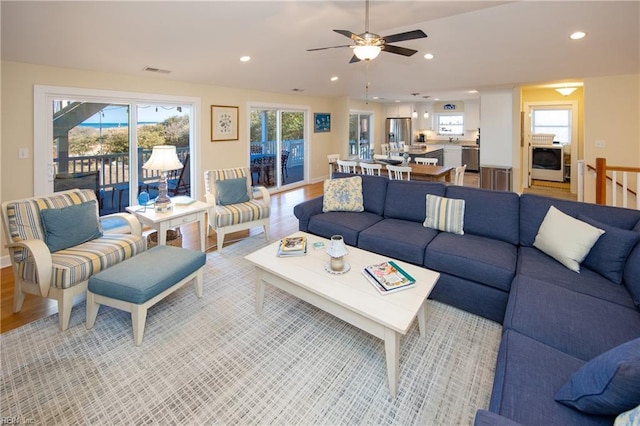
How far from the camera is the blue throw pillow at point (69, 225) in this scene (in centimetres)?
273

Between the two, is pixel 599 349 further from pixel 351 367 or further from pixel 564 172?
pixel 564 172

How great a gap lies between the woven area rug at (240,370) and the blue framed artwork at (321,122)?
261 inches

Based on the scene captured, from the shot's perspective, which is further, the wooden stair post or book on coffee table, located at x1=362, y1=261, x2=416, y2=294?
the wooden stair post

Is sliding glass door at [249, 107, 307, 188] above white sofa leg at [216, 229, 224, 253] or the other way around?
above

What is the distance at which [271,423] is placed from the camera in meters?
1.71

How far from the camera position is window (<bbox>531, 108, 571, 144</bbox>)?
7797 millimetres

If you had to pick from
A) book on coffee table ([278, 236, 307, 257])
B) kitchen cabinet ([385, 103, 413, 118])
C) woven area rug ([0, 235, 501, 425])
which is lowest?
woven area rug ([0, 235, 501, 425])

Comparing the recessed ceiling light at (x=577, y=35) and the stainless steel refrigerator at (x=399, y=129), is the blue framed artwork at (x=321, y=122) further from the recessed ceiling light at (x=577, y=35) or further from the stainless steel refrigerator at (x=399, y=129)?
the recessed ceiling light at (x=577, y=35)

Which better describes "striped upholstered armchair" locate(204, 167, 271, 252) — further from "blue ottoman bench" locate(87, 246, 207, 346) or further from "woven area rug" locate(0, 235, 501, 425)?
"woven area rug" locate(0, 235, 501, 425)

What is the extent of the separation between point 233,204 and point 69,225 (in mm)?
1925

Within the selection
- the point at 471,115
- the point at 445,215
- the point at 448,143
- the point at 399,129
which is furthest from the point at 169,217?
the point at 471,115

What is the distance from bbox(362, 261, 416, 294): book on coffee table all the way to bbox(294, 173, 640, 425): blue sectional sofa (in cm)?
58

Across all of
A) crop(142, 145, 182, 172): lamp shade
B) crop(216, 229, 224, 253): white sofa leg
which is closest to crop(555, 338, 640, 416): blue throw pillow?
crop(216, 229, 224, 253): white sofa leg

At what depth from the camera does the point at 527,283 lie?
2.18 meters
